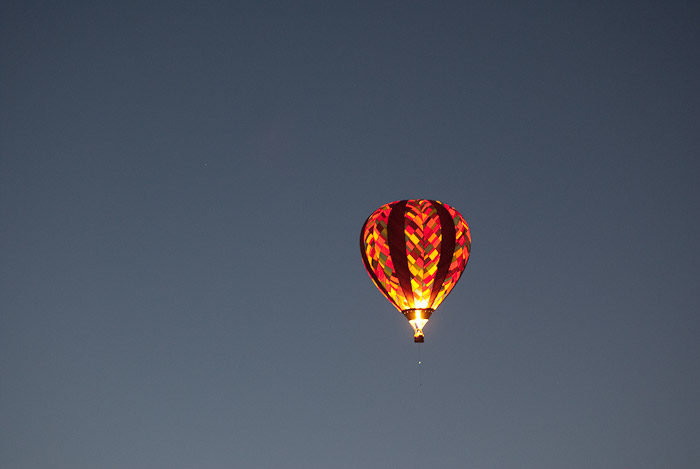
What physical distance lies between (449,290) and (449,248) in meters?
1.09

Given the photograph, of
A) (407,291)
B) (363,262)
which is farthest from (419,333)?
(363,262)

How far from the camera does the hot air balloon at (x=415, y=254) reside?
20438mm

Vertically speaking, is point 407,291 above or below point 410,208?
below

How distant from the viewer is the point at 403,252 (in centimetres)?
2045

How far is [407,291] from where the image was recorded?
2045cm

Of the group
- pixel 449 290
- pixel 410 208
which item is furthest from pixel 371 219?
pixel 449 290

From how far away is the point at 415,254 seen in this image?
20453mm

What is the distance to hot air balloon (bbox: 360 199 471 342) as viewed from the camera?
20.4 metres

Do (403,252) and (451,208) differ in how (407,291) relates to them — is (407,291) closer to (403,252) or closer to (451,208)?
(403,252)

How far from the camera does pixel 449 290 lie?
2111 centimetres

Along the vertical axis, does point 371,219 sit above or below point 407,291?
above

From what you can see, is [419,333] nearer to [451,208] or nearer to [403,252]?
[403,252]

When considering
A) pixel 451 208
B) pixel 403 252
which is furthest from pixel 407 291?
pixel 451 208

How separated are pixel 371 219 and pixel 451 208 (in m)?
1.96
